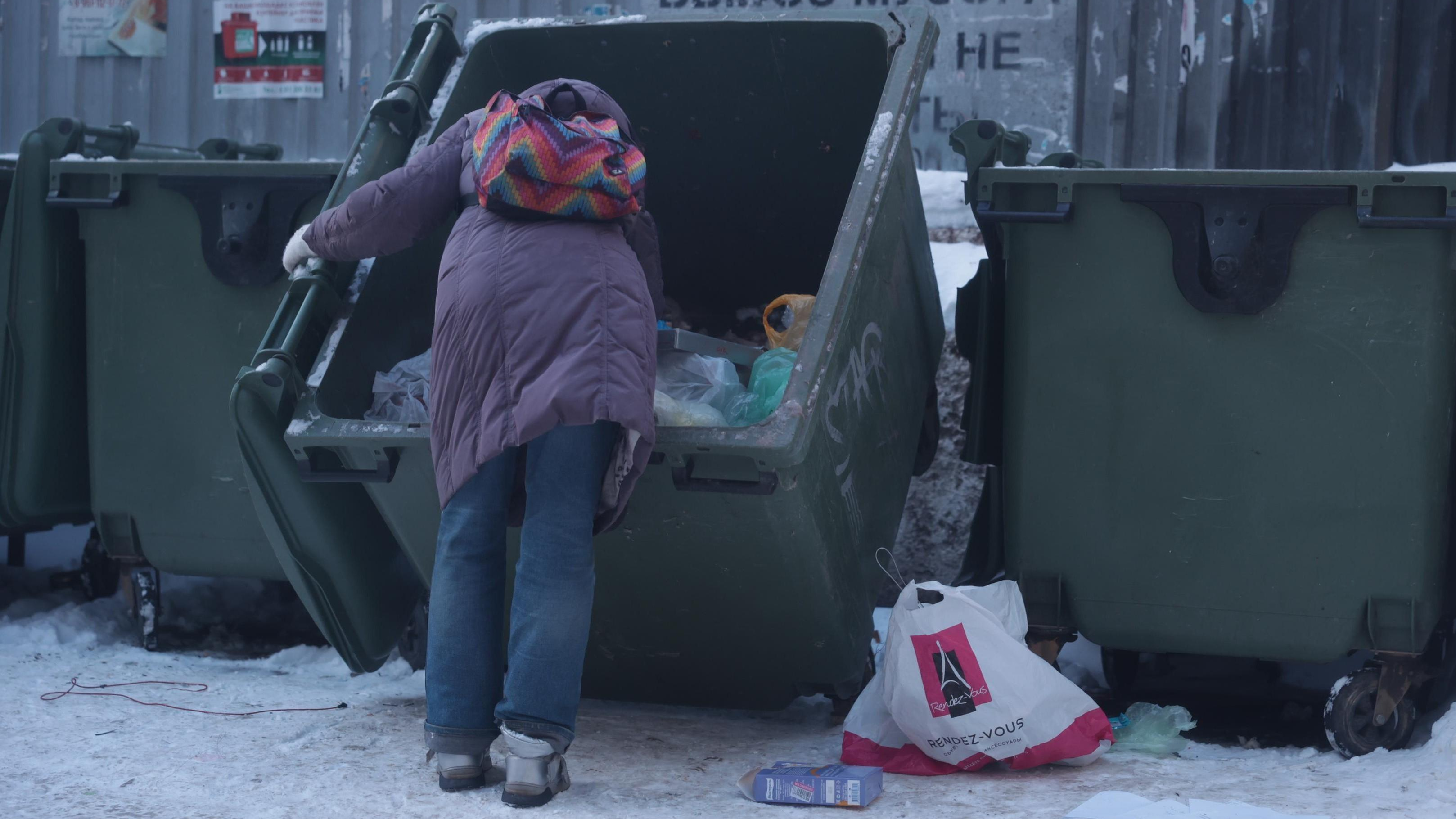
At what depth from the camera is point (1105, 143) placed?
4.81 m

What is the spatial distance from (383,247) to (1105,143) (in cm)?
327

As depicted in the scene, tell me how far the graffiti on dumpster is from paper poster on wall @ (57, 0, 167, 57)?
4.35 metres

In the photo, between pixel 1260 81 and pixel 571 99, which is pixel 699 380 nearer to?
pixel 571 99

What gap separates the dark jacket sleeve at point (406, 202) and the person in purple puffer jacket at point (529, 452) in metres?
0.06

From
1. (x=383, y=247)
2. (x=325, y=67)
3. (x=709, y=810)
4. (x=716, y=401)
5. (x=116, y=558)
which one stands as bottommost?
(x=709, y=810)

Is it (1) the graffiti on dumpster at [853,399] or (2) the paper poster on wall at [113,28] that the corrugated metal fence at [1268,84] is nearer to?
(1) the graffiti on dumpster at [853,399]

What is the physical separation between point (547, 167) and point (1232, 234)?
1362 millimetres

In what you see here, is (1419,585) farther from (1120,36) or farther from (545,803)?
(1120,36)

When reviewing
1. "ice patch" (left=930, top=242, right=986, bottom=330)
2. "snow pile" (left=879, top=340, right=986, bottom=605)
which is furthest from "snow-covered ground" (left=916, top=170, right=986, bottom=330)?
"snow pile" (left=879, top=340, right=986, bottom=605)

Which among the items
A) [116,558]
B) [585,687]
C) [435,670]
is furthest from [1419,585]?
[116,558]

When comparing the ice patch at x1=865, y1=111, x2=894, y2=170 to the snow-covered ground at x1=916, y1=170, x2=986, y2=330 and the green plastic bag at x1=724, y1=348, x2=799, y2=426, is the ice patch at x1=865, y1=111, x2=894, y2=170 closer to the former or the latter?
the green plastic bag at x1=724, y1=348, x2=799, y2=426

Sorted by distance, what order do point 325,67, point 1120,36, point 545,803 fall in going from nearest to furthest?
point 545,803, point 1120,36, point 325,67

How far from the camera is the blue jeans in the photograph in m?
2.08

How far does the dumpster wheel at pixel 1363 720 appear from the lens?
2.55 meters
